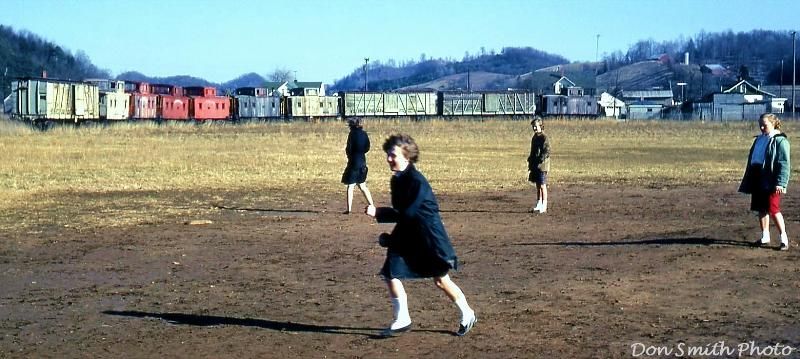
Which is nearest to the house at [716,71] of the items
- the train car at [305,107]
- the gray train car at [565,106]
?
the gray train car at [565,106]

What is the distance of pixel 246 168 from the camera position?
30562 millimetres

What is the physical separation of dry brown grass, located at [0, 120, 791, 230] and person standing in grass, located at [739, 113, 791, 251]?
9589 mm

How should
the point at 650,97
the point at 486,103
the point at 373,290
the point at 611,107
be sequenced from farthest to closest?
the point at 650,97 < the point at 611,107 < the point at 486,103 < the point at 373,290

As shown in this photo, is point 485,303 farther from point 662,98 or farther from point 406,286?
point 662,98

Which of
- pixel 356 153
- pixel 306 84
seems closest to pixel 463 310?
pixel 356 153

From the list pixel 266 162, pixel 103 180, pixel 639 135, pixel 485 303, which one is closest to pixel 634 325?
pixel 485 303

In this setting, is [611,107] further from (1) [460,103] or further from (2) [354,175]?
(2) [354,175]

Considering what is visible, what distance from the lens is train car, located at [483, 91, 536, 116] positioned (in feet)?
315

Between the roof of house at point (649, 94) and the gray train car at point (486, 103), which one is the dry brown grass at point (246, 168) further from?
the roof of house at point (649, 94)

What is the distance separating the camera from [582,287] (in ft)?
33.2

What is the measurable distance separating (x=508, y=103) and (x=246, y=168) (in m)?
68.1

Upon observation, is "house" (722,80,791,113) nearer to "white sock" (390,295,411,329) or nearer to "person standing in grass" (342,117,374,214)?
"person standing in grass" (342,117,374,214)

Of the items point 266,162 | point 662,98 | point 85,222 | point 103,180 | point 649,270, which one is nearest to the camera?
point 649,270

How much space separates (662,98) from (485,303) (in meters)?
142
